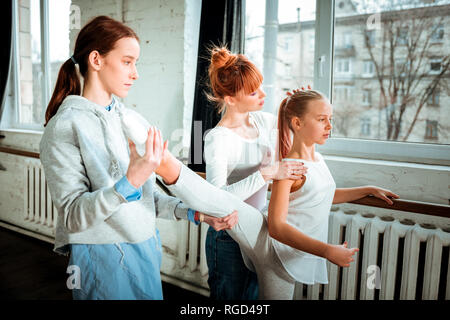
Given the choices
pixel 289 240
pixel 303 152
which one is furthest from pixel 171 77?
pixel 289 240

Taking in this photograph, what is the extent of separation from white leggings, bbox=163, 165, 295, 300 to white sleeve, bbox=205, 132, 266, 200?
0.13 feet

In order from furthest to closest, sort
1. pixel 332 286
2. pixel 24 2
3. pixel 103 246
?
1. pixel 24 2
2. pixel 332 286
3. pixel 103 246

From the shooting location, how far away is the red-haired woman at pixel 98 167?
798 mm

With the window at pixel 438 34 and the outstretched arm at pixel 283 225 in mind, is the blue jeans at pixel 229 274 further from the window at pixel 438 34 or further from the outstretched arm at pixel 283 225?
the window at pixel 438 34

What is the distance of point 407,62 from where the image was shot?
150cm

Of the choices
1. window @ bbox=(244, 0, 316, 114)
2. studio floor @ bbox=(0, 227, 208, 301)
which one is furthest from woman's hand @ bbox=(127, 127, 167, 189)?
studio floor @ bbox=(0, 227, 208, 301)

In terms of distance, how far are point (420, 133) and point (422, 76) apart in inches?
9.9

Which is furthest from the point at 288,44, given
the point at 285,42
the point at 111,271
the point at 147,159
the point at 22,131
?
the point at 22,131

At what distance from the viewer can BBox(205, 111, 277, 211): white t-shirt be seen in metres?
0.96

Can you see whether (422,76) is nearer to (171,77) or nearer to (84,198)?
(171,77)

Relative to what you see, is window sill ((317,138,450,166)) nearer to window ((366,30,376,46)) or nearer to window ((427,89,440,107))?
window ((427,89,440,107))

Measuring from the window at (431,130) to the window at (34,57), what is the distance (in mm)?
2154

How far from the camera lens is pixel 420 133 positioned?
1437mm

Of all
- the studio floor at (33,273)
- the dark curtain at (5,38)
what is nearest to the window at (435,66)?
the studio floor at (33,273)
